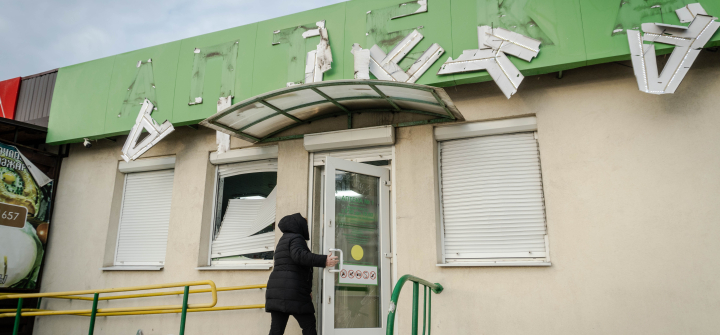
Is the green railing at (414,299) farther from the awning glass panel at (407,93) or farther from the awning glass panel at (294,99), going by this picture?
the awning glass panel at (294,99)

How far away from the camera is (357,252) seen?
5.51 meters

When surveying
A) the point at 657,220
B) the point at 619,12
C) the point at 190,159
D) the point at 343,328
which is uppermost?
the point at 619,12

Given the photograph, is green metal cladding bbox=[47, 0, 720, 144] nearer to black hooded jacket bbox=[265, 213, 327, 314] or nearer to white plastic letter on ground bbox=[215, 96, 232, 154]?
white plastic letter on ground bbox=[215, 96, 232, 154]

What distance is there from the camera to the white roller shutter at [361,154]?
19.6 feet

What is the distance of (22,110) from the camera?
826cm

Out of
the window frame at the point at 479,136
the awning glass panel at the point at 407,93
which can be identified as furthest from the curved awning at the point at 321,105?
the window frame at the point at 479,136

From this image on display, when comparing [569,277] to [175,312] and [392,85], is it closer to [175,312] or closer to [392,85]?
[392,85]

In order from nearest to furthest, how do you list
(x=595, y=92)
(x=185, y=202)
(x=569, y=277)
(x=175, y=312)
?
(x=569, y=277) < (x=595, y=92) < (x=175, y=312) < (x=185, y=202)

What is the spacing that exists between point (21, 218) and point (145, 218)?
1.69m

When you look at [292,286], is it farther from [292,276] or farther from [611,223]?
[611,223]

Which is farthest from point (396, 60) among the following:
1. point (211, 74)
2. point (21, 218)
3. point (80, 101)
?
point (21, 218)

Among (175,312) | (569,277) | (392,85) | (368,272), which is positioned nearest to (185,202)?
(175,312)

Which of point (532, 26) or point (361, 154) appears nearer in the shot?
point (532, 26)

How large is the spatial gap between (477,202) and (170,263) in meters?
4.20
